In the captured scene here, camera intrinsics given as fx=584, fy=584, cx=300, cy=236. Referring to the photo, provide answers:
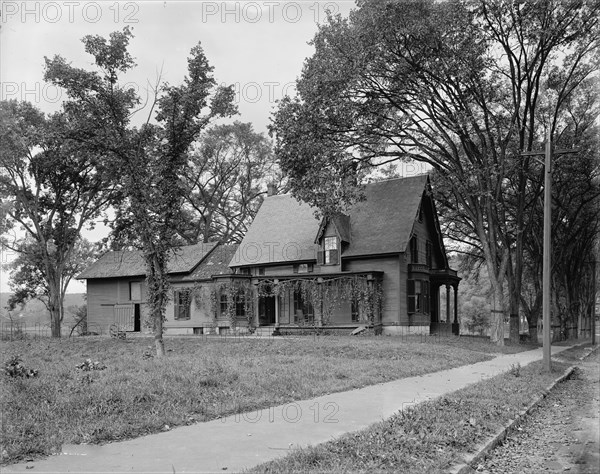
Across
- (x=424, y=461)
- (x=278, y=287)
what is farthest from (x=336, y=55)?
(x=424, y=461)

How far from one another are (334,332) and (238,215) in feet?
80.1

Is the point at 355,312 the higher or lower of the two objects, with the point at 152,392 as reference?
lower

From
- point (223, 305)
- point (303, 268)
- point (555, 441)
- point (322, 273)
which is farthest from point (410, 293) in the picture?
point (555, 441)

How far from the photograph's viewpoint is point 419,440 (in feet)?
23.4

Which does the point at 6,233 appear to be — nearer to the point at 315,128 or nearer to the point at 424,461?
the point at 315,128

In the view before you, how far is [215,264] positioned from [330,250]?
407 inches

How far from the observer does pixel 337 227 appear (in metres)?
33.8

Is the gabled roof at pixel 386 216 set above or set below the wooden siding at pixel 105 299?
above

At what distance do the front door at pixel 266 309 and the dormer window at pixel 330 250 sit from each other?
577 centimetres

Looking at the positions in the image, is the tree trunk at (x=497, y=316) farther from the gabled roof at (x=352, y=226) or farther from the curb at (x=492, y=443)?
the curb at (x=492, y=443)

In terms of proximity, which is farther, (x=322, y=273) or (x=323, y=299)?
(x=322, y=273)

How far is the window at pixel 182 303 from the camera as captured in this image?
4038 centimetres

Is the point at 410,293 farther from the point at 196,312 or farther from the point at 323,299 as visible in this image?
the point at 196,312

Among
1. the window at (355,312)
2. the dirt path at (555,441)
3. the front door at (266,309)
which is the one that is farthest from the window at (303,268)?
the dirt path at (555,441)
